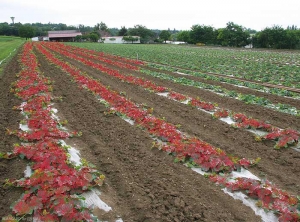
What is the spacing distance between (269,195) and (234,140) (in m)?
2.80

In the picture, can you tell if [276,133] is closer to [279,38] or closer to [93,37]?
[279,38]

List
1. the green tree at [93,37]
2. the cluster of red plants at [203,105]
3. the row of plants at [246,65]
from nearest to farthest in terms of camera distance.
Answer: the cluster of red plants at [203,105] → the row of plants at [246,65] → the green tree at [93,37]

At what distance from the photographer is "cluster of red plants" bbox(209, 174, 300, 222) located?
443 centimetres

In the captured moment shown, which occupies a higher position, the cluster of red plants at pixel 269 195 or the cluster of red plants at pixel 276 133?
the cluster of red plants at pixel 276 133

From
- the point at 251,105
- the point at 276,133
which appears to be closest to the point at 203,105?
the point at 251,105

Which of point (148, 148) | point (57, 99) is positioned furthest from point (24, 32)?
point (148, 148)

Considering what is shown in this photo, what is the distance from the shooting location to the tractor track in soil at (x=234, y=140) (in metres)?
5.84

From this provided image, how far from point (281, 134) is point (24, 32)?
107489 mm

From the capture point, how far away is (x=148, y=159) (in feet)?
20.9

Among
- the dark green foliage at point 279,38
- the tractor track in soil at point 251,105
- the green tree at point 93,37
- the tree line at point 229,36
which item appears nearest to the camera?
the tractor track in soil at point 251,105

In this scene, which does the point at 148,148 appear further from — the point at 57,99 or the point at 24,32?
the point at 24,32

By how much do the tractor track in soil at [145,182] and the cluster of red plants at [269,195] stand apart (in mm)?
281

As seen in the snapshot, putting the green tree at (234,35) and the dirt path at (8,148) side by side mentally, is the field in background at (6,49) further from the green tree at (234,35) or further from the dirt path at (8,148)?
the green tree at (234,35)

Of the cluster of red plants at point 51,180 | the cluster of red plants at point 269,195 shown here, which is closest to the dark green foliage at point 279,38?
the cluster of red plants at point 269,195
